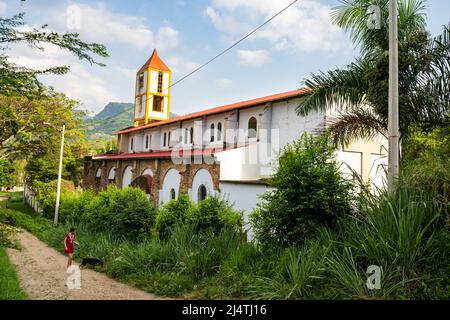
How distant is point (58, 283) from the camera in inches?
417

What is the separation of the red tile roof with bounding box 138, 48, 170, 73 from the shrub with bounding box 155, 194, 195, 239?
1158 inches

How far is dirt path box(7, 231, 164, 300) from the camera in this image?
898 cm

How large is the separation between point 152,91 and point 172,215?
29586mm

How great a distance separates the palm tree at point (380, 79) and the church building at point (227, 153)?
1706mm

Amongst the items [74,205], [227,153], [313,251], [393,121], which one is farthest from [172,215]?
[74,205]

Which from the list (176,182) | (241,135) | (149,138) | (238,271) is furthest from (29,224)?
(238,271)

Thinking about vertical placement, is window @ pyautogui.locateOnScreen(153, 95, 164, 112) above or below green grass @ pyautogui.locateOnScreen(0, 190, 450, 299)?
above

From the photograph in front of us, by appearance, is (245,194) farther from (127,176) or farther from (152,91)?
(152,91)

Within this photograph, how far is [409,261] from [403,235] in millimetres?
420

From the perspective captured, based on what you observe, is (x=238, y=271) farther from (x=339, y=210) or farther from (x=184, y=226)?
(x=184, y=226)

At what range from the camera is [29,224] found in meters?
26.8

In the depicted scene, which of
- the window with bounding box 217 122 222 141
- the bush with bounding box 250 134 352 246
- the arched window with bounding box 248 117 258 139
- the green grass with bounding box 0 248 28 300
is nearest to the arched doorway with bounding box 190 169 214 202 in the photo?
the arched window with bounding box 248 117 258 139

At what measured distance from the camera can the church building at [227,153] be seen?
63.7 ft

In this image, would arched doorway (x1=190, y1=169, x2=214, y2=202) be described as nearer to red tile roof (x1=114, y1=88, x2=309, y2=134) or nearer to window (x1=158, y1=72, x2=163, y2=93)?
red tile roof (x1=114, y1=88, x2=309, y2=134)
